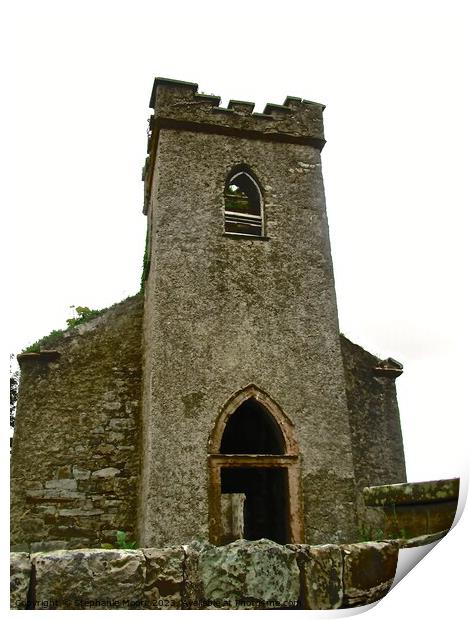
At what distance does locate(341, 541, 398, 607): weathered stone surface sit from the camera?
3012 mm

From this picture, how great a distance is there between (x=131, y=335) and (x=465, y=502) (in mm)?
6715

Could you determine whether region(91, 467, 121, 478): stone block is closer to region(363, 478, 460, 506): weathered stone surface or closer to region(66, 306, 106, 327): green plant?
region(66, 306, 106, 327): green plant

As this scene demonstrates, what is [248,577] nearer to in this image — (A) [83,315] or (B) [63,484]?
(B) [63,484]

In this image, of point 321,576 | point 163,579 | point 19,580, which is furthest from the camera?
point 321,576

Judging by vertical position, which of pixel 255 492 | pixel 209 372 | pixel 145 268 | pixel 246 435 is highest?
pixel 145 268

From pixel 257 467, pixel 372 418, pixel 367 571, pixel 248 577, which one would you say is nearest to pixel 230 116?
pixel 372 418

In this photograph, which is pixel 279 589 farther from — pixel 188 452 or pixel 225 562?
pixel 188 452

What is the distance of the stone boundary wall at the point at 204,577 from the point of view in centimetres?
261

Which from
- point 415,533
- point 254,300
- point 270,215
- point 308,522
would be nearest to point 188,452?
point 308,522

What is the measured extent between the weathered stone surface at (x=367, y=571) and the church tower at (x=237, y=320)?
4302mm

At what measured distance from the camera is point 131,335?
30.7 feet

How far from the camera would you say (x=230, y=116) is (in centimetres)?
946

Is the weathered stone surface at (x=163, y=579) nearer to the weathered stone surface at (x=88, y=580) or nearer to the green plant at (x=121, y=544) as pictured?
the weathered stone surface at (x=88, y=580)

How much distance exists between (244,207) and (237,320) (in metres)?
2.21
